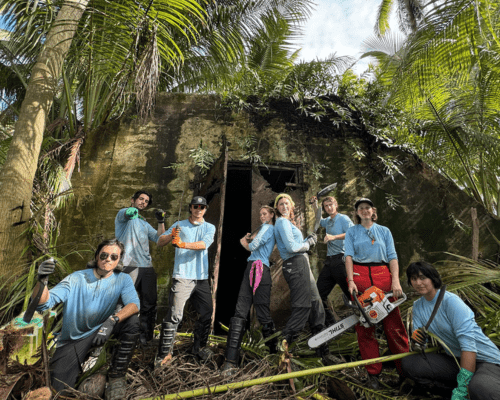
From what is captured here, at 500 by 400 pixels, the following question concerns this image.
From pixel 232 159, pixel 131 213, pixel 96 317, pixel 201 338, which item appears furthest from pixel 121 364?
pixel 232 159

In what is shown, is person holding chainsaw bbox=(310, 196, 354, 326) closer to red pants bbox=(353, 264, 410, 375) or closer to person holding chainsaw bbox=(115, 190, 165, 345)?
red pants bbox=(353, 264, 410, 375)

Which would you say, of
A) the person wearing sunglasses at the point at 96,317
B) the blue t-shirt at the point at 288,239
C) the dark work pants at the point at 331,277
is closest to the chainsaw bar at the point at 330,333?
the dark work pants at the point at 331,277

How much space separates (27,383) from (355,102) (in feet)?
20.0

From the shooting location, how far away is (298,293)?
3.60 m

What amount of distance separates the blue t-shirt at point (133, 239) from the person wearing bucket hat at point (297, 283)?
162 cm

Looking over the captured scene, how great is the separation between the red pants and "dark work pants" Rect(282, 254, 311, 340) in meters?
0.53

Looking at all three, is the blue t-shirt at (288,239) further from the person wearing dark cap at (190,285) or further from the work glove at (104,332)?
the work glove at (104,332)

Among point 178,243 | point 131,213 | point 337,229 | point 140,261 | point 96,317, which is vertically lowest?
point 96,317

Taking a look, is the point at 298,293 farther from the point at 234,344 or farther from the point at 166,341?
the point at 166,341

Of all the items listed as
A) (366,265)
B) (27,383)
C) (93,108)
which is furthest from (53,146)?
(366,265)

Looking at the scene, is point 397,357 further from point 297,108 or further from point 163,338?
point 297,108

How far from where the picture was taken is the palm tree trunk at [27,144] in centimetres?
352

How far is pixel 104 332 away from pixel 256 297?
5.00 ft

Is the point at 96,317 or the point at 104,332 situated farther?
the point at 96,317
